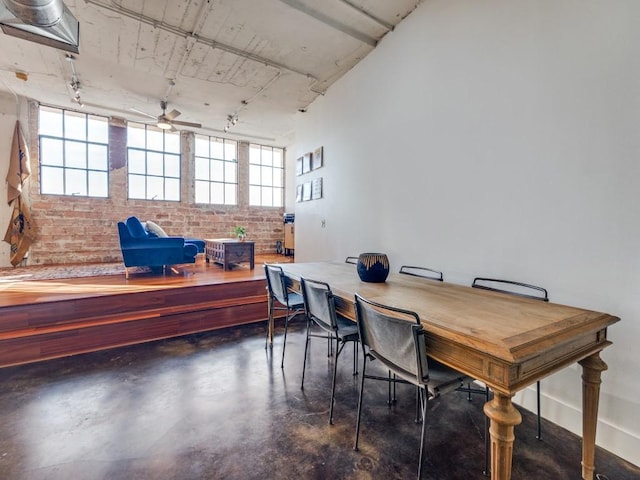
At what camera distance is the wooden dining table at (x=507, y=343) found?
988 mm

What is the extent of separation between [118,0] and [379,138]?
2938 mm

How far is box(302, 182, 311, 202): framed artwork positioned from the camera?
4.88m

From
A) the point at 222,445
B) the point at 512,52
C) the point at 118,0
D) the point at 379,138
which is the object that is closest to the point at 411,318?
the point at 222,445

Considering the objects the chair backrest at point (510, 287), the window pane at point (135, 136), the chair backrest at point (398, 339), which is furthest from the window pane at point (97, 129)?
the chair backrest at point (510, 287)

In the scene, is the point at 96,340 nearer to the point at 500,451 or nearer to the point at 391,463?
the point at 391,463

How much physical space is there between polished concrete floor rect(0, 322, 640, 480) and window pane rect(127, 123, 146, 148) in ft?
18.1

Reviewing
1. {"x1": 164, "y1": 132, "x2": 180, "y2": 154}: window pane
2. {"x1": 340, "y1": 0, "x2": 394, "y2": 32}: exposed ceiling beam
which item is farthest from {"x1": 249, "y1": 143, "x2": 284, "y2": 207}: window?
{"x1": 340, "y1": 0, "x2": 394, "y2": 32}: exposed ceiling beam

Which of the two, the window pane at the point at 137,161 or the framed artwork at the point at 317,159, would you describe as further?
the window pane at the point at 137,161

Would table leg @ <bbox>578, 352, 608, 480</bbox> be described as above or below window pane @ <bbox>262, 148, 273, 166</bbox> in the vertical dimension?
below

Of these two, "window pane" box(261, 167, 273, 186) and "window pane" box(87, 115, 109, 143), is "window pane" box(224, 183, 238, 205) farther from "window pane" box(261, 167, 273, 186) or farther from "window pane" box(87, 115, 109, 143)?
"window pane" box(87, 115, 109, 143)

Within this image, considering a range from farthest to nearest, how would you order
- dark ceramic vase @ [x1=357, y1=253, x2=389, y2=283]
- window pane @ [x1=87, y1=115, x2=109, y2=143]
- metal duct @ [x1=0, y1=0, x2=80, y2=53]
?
window pane @ [x1=87, y1=115, x2=109, y2=143] → metal duct @ [x1=0, y1=0, x2=80, y2=53] → dark ceramic vase @ [x1=357, y1=253, x2=389, y2=283]

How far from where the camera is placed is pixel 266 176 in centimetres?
828

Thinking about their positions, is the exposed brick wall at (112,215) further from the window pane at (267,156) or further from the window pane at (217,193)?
the window pane at (267,156)

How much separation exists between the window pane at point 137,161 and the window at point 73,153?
0.44m
